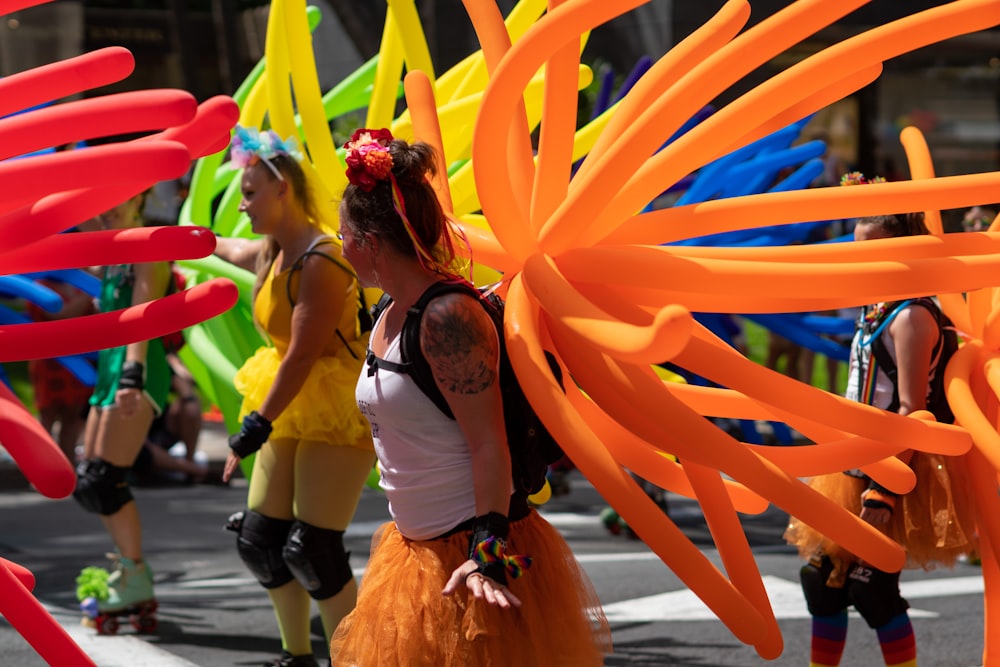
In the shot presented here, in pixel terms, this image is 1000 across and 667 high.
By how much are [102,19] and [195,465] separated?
14354mm

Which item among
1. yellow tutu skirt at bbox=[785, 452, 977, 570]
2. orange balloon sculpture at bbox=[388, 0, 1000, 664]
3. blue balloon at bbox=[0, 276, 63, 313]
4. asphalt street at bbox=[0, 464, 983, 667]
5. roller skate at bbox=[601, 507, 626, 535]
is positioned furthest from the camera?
roller skate at bbox=[601, 507, 626, 535]

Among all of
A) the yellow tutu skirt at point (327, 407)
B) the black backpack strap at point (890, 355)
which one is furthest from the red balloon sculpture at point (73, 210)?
the black backpack strap at point (890, 355)

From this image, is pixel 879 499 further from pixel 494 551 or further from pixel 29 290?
pixel 29 290

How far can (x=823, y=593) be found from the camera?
4727 mm

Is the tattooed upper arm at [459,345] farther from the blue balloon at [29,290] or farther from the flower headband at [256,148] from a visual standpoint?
the blue balloon at [29,290]

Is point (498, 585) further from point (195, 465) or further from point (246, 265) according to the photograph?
point (195, 465)

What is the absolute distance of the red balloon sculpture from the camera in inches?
96.0

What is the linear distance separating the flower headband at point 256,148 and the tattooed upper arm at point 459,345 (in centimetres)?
193

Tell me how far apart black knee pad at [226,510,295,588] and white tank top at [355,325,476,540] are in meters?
1.70

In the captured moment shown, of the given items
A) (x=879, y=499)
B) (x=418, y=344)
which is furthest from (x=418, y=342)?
(x=879, y=499)

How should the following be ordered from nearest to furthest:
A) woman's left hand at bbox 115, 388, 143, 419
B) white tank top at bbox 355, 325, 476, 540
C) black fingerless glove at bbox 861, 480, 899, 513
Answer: white tank top at bbox 355, 325, 476, 540 → black fingerless glove at bbox 861, 480, 899, 513 → woman's left hand at bbox 115, 388, 143, 419

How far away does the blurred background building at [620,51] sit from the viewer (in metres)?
14.4

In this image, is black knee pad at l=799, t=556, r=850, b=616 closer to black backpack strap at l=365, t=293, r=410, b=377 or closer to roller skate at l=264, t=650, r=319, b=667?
roller skate at l=264, t=650, r=319, b=667

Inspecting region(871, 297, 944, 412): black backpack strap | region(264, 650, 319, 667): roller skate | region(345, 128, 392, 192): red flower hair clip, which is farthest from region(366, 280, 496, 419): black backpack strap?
region(264, 650, 319, 667): roller skate
